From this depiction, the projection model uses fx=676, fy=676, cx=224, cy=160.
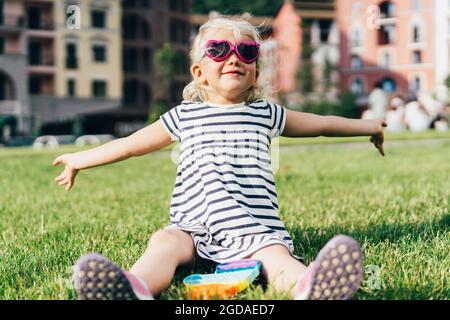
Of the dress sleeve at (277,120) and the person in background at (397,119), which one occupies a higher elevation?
the dress sleeve at (277,120)

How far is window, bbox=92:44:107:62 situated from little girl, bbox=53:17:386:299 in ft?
156

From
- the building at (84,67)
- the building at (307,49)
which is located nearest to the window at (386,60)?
the building at (307,49)

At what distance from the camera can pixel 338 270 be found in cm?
226

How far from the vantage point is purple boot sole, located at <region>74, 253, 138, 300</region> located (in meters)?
2.26

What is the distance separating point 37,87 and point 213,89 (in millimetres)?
46329

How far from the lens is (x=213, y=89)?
3.22 m

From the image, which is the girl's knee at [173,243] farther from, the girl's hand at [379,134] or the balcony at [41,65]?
the balcony at [41,65]

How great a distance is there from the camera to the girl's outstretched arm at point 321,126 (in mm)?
3318

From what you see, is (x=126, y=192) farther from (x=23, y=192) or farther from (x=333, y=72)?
(x=333, y=72)

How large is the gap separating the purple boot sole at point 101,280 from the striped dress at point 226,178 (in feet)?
2.42

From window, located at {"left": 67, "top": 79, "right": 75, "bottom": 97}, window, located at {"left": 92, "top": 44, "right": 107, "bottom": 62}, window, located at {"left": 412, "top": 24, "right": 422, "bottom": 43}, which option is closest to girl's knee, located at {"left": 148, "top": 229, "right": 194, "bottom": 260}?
window, located at {"left": 67, "top": 79, "right": 75, "bottom": 97}

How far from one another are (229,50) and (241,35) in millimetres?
124

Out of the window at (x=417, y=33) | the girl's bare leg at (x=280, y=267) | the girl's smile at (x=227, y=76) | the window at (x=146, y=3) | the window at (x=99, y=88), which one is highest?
the window at (x=146, y=3)

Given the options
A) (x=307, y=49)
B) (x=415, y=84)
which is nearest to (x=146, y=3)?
(x=307, y=49)
